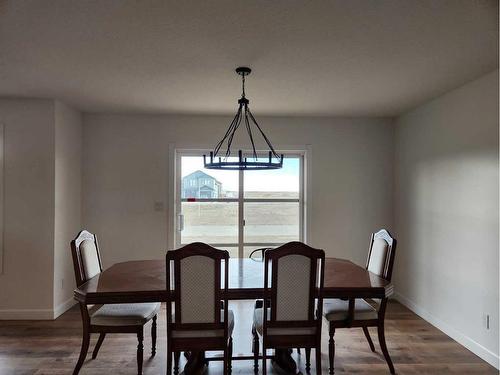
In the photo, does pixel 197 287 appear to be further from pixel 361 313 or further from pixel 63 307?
pixel 63 307

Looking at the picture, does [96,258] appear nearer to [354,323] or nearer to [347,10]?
[354,323]

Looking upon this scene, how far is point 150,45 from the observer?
7.72ft

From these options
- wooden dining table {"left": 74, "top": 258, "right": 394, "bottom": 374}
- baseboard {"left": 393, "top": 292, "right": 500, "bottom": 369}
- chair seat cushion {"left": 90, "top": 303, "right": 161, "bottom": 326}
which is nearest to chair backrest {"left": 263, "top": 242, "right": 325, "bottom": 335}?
wooden dining table {"left": 74, "top": 258, "right": 394, "bottom": 374}

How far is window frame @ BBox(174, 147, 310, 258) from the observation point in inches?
179

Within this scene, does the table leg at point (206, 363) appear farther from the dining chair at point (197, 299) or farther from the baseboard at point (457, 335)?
the baseboard at point (457, 335)

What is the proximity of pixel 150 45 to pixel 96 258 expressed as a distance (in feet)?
5.83

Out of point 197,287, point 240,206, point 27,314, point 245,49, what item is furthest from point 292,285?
point 27,314

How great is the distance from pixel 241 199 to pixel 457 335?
2.73 metres

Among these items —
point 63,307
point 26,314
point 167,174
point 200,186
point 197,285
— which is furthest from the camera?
point 200,186

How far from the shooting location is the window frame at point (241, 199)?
4.54m

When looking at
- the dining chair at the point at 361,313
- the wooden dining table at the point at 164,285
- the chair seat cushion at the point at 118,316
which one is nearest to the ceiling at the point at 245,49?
the dining chair at the point at 361,313

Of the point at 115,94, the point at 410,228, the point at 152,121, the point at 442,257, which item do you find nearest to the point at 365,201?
the point at 410,228

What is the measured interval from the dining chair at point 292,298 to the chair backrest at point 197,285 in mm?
294

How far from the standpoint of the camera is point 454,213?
334 cm
